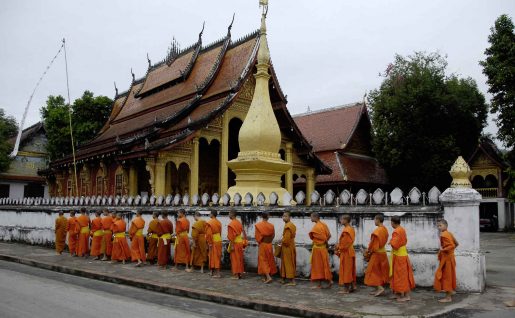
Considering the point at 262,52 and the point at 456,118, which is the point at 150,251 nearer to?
the point at 262,52

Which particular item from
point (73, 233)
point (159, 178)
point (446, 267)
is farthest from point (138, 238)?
point (446, 267)

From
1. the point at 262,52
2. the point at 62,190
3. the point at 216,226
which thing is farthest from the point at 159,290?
the point at 62,190

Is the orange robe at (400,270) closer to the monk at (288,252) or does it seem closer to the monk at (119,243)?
the monk at (288,252)

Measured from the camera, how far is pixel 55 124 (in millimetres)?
30797

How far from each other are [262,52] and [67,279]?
6988 mm

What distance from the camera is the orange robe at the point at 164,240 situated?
11562 millimetres

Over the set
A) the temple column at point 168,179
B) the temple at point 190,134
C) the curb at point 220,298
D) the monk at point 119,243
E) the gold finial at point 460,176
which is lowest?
the curb at point 220,298

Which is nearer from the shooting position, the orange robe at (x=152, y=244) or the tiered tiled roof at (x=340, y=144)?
the orange robe at (x=152, y=244)

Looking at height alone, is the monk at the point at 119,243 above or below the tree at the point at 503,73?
below

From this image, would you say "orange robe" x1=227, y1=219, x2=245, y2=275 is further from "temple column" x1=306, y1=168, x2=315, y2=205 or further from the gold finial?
"temple column" x1=306, y1=168, x2=315, y2=205

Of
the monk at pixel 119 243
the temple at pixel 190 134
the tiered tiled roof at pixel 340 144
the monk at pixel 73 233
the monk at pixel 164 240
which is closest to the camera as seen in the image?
the monk at pixel 164 240

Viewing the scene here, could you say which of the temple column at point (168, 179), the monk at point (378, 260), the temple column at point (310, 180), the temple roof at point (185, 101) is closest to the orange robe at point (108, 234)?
the temple roof at point (185, 101)

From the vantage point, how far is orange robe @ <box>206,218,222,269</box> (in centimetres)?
1005

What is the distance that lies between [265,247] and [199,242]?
6.76 feet
